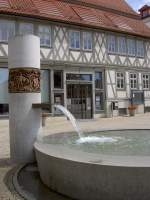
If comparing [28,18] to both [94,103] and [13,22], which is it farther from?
[94,103]

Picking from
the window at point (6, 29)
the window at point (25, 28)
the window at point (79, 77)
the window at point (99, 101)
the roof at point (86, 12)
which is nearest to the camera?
the window at point (6, 29)

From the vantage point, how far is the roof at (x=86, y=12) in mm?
18688

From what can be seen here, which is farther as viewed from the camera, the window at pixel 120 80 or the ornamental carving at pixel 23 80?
the window at pixel 120 80

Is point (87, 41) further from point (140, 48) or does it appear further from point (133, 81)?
point (140, 48)

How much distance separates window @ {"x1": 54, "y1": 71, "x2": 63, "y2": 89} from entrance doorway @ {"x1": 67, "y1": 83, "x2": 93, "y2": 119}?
62cm

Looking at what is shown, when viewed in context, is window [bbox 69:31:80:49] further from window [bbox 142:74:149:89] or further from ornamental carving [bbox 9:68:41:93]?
ornamental carving [bbox 9:68:41:93]

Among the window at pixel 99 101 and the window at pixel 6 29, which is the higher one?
the window at pixel 6 29

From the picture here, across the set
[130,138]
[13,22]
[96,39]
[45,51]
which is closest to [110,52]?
[96,39]

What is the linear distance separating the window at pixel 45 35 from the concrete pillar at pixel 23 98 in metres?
12.6

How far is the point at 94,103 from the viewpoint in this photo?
71.1 ft

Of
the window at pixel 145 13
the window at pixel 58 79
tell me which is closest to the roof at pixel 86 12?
the window at pixel 58 79

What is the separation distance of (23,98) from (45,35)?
43.7ft

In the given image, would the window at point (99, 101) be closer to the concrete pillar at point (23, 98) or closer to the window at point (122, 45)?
the window at point (122, 45)

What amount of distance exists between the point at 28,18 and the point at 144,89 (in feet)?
36.4
